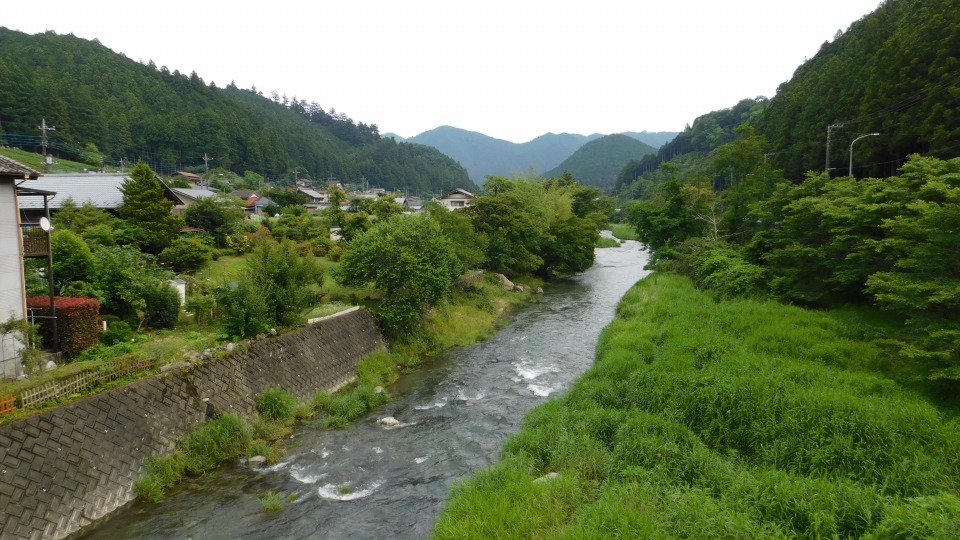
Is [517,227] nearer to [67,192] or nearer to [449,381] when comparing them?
[449,381]

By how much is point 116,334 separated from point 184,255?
9177 millimetres

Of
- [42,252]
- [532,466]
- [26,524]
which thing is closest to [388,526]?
[532,466]

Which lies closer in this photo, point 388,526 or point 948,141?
point 388,526

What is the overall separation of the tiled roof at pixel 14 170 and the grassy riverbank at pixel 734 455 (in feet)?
42.1

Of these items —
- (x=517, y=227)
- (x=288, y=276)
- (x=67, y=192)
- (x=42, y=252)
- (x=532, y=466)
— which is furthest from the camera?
(x=517, y=227)

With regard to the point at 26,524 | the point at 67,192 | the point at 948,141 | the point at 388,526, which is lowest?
the point at 388,526

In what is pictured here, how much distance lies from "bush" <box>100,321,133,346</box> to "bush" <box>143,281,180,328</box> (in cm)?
145

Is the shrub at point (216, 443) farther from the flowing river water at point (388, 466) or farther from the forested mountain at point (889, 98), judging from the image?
the forested mountain at point (889, 98)

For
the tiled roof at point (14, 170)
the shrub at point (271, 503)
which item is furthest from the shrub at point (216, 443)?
the tiled roof at point (14, 170)

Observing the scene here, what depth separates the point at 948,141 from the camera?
2183 centimetres

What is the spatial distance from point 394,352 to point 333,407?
17.0 ft

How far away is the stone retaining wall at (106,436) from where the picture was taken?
26.0ft

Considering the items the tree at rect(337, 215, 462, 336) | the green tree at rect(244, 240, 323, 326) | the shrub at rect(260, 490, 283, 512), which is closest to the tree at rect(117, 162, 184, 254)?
the tree at rect(337, 215, 462, 336)

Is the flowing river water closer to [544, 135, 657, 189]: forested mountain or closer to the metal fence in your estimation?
the metal fence
